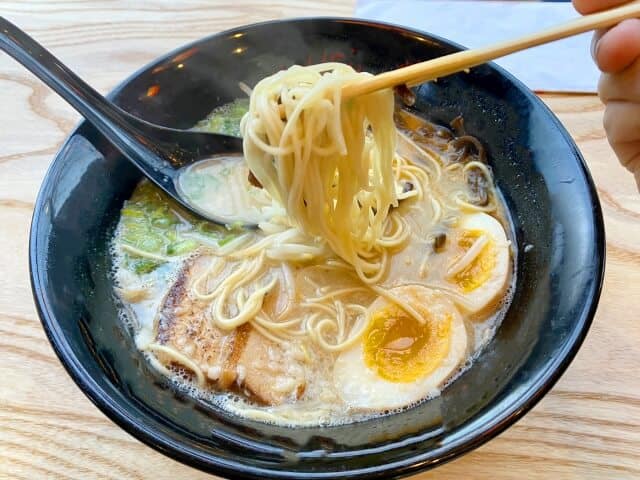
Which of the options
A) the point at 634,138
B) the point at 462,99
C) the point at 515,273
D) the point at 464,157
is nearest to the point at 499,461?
the point at 515,273

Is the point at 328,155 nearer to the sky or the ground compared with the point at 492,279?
nearer to the sky

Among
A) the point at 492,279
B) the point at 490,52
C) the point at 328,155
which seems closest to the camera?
the point at 490,52

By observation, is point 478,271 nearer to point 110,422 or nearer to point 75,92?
point 110,422

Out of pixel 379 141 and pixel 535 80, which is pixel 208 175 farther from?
pixel 535 80

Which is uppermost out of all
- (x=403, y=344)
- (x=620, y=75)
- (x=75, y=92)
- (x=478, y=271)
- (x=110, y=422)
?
(x=620, y=75)

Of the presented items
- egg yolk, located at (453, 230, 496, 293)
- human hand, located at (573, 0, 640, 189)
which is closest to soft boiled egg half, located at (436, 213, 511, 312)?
egg yolk, located at (453, 230, 496, 293)

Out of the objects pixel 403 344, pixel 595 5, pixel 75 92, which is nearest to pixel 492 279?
pixel 403 344

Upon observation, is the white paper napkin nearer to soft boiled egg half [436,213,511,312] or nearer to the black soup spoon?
soft boiled egg half [436,213,511,312]

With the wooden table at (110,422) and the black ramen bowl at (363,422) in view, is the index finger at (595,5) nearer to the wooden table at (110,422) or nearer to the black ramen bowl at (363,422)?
the black ramen bowl at (363,422)

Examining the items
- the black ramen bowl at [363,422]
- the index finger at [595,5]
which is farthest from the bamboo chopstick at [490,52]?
the black ramen bowl at [363,422]
